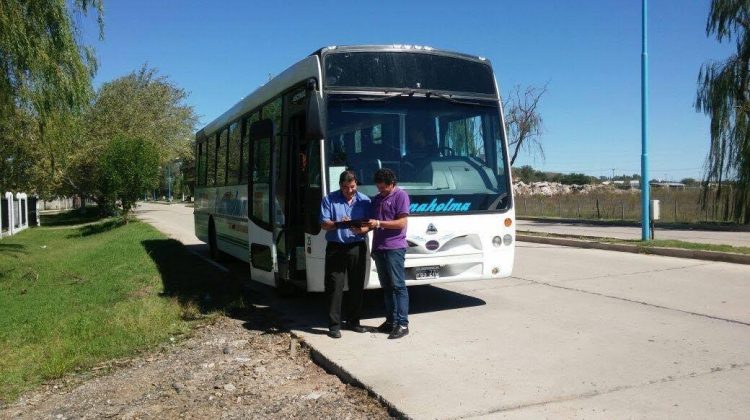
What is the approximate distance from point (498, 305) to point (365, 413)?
13.4 ft

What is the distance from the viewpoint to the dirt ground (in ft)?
15.9

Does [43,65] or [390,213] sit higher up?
[43,65]

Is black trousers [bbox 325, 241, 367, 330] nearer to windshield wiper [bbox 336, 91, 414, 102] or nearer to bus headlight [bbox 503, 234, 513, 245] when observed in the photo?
windshield wiper [bbox 336, 91, 414, 102]

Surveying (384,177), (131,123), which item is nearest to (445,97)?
(384,177)

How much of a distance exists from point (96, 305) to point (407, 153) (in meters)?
5.99

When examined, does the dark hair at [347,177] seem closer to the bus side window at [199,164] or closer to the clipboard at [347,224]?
the clipboard at [347,224]

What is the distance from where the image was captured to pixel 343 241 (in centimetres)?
663

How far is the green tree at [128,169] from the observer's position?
31.2 metres

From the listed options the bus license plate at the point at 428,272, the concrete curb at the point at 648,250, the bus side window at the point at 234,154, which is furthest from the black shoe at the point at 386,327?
the concrete curb at the point at 648,250

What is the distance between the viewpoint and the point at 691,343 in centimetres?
602

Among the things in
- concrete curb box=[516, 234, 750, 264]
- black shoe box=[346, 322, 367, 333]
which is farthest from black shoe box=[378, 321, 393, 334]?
concrete curb box=[516, 234, 750, 264]

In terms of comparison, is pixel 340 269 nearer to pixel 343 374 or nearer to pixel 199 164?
pixel 343 374

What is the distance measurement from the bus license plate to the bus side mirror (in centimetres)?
193

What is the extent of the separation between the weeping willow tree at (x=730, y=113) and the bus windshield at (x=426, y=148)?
20625 mm
